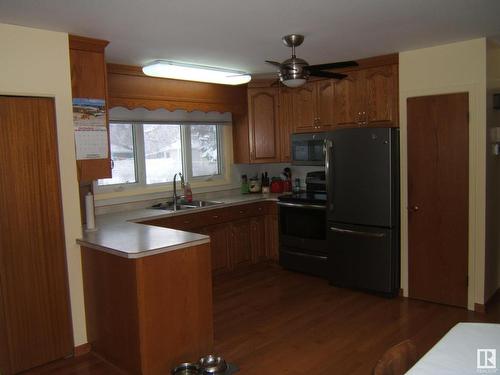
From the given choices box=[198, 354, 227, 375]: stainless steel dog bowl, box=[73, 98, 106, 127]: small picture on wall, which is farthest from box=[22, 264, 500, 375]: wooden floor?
box=[73, 98, 106, 127]: small picture on wall

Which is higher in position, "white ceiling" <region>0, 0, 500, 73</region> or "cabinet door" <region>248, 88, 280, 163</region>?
"white ceiling" <region>0, 0, 500, 73</region>

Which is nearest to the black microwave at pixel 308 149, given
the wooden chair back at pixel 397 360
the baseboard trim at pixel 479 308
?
the baseboard trim at pixel 479 308

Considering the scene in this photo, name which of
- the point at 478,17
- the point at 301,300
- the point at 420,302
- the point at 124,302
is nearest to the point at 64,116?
the point at 124,302

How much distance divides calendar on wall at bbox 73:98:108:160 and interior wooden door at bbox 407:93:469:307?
2.68 metres

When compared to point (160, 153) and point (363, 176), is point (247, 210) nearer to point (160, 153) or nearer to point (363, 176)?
point (160, 153)

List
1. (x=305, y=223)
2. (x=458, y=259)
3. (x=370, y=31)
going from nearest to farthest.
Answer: (x=370, y=31), (x=458, y=259), (x=305, y=223)

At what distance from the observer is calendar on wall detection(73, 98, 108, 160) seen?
10.4 feet

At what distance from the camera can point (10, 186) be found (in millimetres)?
2840

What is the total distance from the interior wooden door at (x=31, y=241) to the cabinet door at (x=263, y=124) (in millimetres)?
2705

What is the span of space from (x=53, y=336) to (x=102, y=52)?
2107mm

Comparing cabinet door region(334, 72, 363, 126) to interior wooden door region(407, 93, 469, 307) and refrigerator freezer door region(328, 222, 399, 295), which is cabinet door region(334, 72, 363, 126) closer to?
interior wooden door region(407, 93, 469, 307)

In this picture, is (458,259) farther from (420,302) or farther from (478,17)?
(478,17)

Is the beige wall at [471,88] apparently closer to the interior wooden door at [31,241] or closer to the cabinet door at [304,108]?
the cabinet door at [304,108]

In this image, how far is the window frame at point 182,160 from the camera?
4586 millimetres
